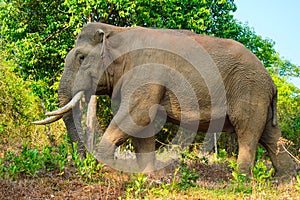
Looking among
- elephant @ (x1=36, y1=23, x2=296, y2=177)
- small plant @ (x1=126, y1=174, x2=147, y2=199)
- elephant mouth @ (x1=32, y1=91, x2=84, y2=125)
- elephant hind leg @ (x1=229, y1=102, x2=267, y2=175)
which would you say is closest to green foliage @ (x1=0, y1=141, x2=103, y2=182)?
elephant mouth @ (x1=32, y1=91, x2=84, y2=125)

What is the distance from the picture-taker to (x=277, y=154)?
24.0 feet

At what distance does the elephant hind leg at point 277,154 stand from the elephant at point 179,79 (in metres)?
0.02

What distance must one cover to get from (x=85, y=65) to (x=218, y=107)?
224cm

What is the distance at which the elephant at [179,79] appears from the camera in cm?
691

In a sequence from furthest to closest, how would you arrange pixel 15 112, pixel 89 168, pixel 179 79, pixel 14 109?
pixel 15 112, pixel 14 109, pixel 179 79, pixel 89 168

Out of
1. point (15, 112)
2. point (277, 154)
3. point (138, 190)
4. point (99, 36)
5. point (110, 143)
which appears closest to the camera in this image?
point (138, 190)

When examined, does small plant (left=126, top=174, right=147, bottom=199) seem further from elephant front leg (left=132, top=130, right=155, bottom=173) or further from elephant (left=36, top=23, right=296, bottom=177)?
elephant front leg (left=132, top=130, right=155, bottom=173)

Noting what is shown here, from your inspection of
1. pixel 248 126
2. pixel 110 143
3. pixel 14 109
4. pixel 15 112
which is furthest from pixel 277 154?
pixel 15 112

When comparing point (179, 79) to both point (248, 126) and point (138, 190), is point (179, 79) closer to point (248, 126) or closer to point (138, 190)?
point (248, 126)

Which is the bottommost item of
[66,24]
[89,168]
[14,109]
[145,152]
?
[14,109]

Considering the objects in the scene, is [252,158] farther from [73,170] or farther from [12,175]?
[12,175]

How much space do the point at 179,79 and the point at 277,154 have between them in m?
2.09

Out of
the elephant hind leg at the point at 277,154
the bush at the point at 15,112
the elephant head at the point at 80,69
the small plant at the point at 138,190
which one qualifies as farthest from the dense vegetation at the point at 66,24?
the small plant at the point at 138,190

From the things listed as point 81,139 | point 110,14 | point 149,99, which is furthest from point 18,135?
point 149,99
